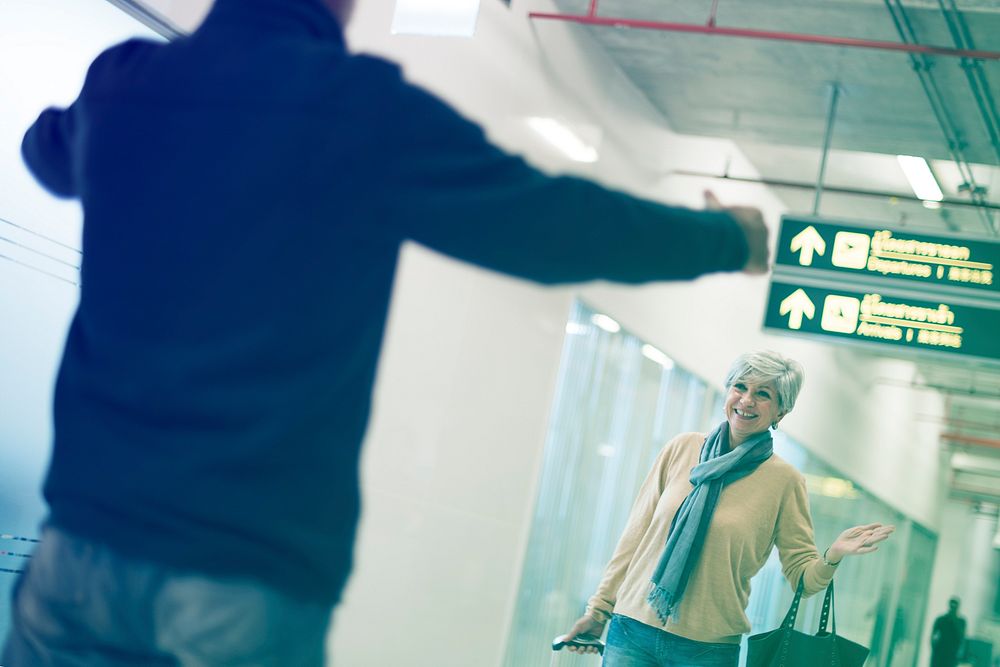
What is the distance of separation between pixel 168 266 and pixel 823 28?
659 cm

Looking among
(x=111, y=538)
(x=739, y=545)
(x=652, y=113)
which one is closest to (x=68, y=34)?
(x=739, y=545)

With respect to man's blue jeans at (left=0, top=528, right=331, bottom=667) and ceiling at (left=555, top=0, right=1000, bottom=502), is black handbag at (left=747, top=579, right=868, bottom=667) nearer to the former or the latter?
man's blue jeans at (left=0, top=528, right=331, bottom=667)

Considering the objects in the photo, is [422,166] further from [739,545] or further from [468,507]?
[468,507]

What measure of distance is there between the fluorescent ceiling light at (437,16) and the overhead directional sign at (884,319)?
2.20 m

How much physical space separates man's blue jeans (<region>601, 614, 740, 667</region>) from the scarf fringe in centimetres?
5

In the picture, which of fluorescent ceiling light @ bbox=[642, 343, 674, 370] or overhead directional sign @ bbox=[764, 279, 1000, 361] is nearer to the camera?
overhead directional sign @ bbox=[764, 279, 1000, 361]

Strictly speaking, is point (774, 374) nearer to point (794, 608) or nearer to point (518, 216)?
point (794, 608)

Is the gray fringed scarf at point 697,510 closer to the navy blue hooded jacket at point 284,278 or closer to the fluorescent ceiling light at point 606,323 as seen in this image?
the navy blue hooded jacket at point 284,278

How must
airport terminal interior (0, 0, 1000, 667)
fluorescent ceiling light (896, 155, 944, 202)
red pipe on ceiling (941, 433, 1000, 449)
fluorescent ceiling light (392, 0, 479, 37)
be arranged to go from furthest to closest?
red pipe on ceiling (941, 433, 1000, 449) < fluorescent ceiling light (896, 155, 944, 202) < fluorescent ceiling light (392, 0, 479, 37) < airport terminal interior (0, 0, 1000, 667)

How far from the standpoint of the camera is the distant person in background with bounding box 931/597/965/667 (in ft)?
53.8

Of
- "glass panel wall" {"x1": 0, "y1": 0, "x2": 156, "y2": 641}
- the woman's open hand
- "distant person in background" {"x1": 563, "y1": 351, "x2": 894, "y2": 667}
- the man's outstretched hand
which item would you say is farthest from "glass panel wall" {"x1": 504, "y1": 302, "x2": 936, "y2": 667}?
the man's outstretched hand

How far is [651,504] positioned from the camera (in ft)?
13.0

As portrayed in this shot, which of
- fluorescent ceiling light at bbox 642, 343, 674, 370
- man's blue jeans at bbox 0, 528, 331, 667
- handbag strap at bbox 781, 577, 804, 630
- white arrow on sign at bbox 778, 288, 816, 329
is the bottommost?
handbag strap at bbox 781, 577, 804, 630

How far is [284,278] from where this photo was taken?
3.31 ft
